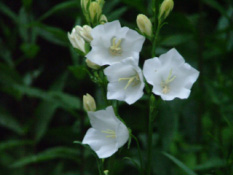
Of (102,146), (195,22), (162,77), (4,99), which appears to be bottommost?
(4,99)

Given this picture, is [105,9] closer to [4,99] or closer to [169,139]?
[169,139]

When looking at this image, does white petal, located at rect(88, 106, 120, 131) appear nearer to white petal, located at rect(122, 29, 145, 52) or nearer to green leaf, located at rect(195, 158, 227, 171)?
white petal, located at rect(122, 29, 145, 52)

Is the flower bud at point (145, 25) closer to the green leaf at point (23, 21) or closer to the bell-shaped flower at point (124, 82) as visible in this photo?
the bell-shaped flower at point (124, 82)

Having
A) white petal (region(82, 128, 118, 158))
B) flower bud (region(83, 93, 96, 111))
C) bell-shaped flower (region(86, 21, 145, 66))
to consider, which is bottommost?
white petal (region(82, 128, 118, 158))

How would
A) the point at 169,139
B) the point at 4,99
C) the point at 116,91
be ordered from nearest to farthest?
the point at 116,91
the point at 169,139
the point at 4,99

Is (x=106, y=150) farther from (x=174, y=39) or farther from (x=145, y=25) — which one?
(x=174, y=39)

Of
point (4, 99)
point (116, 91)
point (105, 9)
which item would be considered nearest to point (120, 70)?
point (116, 91)

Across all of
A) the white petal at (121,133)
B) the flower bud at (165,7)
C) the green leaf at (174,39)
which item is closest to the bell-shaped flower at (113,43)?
the flower bud at (165,7)

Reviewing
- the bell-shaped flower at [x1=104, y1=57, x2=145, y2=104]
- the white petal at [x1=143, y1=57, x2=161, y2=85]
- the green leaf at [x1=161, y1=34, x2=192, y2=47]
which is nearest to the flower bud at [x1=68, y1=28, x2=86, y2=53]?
the bell-shaped flower at [x1=104, y1=57, x2=145, y2=104]
